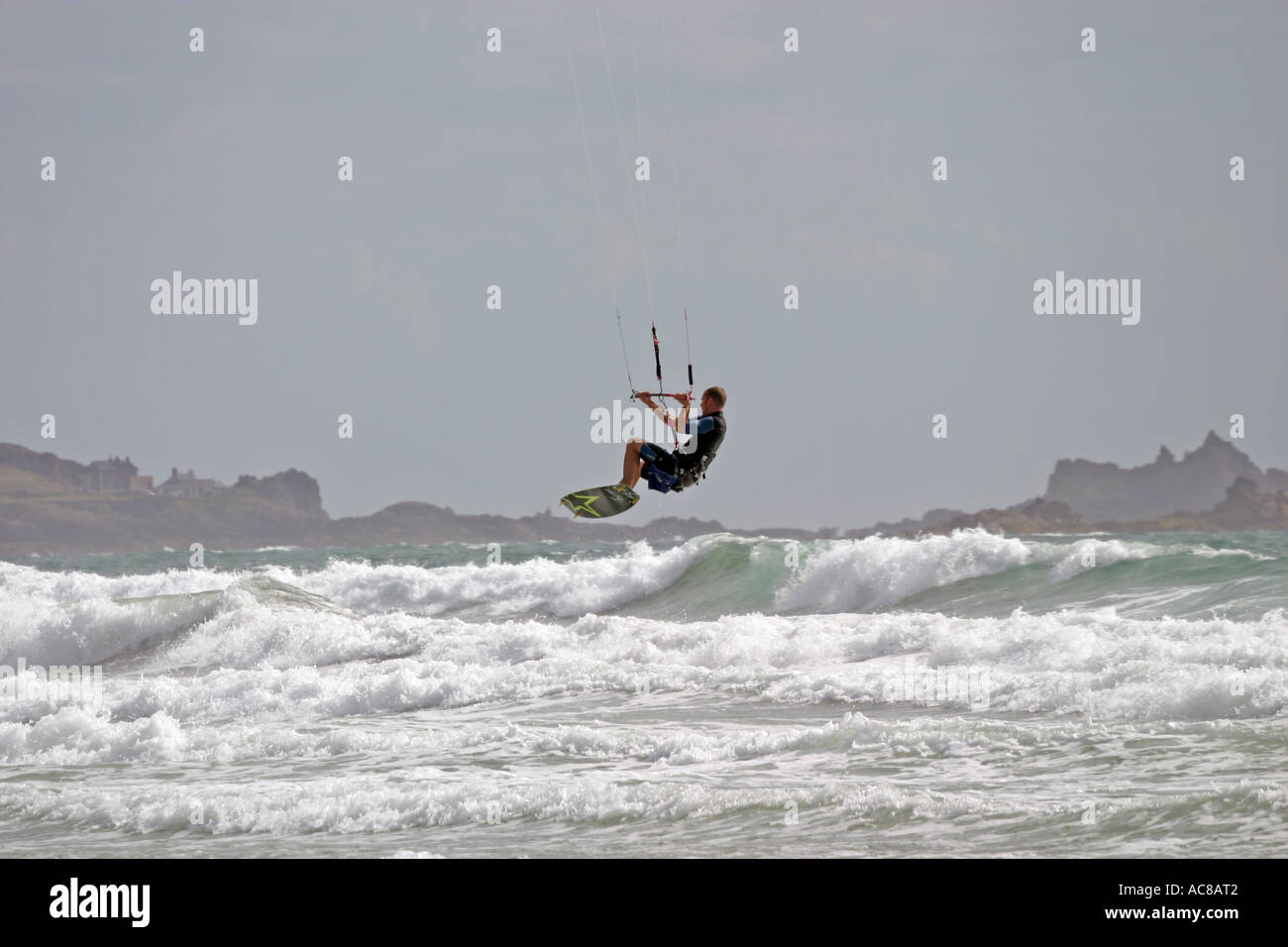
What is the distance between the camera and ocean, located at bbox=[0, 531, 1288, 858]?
32.6 ft

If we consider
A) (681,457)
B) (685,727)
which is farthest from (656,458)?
(685,727)

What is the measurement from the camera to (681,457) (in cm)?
1287

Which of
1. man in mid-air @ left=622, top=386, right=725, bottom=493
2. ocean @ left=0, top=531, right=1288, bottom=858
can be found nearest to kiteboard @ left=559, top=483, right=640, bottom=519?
man in mid-air @ left=622, top=386, right=725, bottom=493

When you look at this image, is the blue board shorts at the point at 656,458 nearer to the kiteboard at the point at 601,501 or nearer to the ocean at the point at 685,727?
the kiteboard at the point at 601,501

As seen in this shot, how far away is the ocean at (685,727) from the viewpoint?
9.94m

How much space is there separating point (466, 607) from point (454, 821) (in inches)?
967

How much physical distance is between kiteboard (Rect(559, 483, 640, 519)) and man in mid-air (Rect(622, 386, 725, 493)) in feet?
0.40

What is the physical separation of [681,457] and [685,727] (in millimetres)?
3296

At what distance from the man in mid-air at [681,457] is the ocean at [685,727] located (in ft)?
8.33

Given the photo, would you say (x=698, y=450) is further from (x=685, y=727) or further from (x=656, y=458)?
(x=685, y=727)

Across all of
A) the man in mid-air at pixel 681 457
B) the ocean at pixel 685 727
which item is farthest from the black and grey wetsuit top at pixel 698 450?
the ocean at pixel 685 727

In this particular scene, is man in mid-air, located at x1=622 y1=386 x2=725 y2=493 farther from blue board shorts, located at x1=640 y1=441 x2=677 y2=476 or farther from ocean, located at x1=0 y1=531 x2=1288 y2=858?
ocean, located at x1=0 y1=531 x2=1288 y2=858
